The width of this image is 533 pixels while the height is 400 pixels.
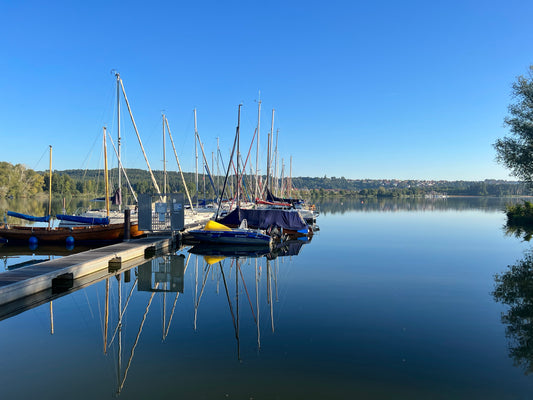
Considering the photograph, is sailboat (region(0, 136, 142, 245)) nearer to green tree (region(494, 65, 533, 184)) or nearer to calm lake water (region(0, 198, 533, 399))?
calm lake water (region(0, 198, 533, 399))

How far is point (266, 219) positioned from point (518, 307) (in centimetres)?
2127

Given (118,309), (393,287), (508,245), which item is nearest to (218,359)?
(118,309)

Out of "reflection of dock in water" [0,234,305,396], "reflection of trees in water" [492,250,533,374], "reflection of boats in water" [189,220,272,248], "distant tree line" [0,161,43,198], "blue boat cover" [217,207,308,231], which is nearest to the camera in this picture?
"reflection of trees in water" [492,250,533,374]

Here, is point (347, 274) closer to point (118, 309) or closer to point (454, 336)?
point (454, 336)

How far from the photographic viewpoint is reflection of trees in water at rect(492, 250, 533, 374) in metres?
9.90

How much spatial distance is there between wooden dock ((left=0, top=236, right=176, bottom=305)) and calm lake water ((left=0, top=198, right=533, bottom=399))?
1041 millimetres

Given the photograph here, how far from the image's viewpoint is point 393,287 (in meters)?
16.8

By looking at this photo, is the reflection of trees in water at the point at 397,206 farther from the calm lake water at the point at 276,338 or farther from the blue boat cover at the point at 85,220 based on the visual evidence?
the calm lake water at the point at 276,338

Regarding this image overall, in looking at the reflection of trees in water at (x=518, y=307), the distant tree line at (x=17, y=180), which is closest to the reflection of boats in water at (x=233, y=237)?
the reflection of trees in water at (x=518, y=307)

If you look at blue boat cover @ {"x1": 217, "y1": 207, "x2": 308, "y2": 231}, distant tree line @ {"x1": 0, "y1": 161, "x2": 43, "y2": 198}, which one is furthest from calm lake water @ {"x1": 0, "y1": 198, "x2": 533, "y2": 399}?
distant tree line @ {"x1": 0, "y1": 161, "x2": 43, "y2": 198}

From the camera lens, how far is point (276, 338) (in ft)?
35.3

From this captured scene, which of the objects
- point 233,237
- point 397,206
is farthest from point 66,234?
point 397,206

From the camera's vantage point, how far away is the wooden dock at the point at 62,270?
13.4 metres

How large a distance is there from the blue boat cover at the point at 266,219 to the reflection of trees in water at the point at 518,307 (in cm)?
1629
